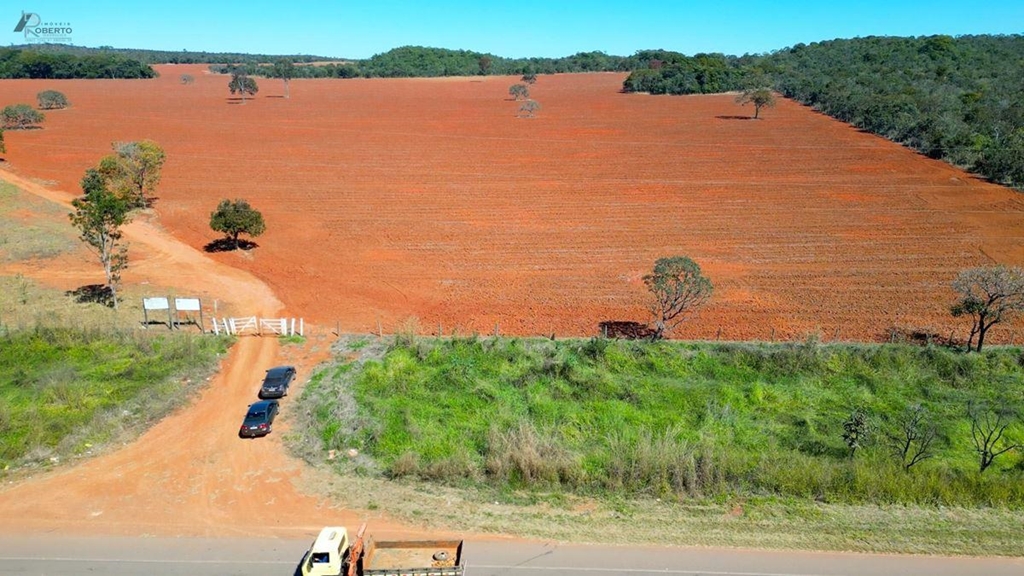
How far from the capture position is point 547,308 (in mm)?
33750

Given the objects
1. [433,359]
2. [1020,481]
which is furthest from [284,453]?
[1020,481]

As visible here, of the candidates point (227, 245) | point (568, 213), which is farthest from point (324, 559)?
point (568, 213)

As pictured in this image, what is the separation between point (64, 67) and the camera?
6806 inches

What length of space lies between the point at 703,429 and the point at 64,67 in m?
203

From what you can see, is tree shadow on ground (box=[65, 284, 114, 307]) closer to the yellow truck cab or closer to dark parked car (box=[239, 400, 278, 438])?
dark parked car (box=[239, 400, 278, 438])

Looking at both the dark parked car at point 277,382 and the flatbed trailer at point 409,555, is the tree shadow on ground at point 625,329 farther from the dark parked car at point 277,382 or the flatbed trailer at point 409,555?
the flatbed trailer at point 409,555

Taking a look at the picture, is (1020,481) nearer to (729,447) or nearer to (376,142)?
(729,447)

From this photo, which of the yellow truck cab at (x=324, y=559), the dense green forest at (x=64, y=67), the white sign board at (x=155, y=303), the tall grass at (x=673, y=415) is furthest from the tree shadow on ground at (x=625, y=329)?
the dense green forest at (x=64, y=67)

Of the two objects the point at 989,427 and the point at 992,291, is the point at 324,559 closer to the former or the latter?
the point at 989,427

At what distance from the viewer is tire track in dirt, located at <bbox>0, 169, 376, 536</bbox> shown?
17.5 meters

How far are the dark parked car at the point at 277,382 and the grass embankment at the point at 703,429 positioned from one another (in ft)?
3.01

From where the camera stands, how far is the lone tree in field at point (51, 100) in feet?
360

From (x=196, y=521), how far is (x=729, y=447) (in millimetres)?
15453

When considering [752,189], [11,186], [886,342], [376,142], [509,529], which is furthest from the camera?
[376,142]
